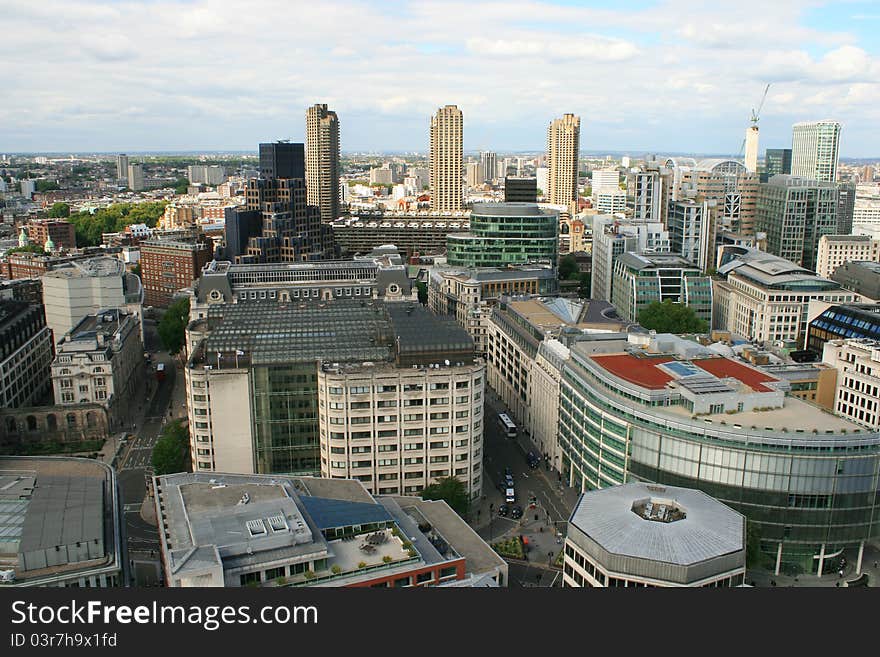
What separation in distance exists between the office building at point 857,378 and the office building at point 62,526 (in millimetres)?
73030

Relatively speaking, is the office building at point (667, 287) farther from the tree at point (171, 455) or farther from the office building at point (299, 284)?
the tree at point (171, 455)

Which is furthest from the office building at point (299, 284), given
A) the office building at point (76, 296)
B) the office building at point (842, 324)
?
the office building at point (842, 324)

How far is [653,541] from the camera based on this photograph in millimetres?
51375

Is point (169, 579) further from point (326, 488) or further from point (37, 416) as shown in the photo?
point (37, 416)

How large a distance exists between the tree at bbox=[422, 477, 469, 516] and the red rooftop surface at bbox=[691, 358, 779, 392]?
27192 mm

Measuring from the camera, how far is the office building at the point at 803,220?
18700 cm

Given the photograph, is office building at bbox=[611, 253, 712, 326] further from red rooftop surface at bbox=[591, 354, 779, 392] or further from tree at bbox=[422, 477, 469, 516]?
tree at bbox=[422, 477, 469, 516]

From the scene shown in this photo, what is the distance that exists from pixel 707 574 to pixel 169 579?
31848 millimetres

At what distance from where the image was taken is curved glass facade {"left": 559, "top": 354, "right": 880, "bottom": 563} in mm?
66250

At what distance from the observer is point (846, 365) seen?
92562 mm

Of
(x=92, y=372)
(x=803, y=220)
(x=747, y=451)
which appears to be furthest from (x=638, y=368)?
(x=803, y=220)

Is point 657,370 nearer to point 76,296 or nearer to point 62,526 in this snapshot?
point 62,526

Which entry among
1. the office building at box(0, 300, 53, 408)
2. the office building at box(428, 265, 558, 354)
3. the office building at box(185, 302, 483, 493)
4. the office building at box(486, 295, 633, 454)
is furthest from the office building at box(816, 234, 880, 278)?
the office building at box(0, 300, 53, 408)

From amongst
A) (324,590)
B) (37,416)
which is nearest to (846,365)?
(324,590)
